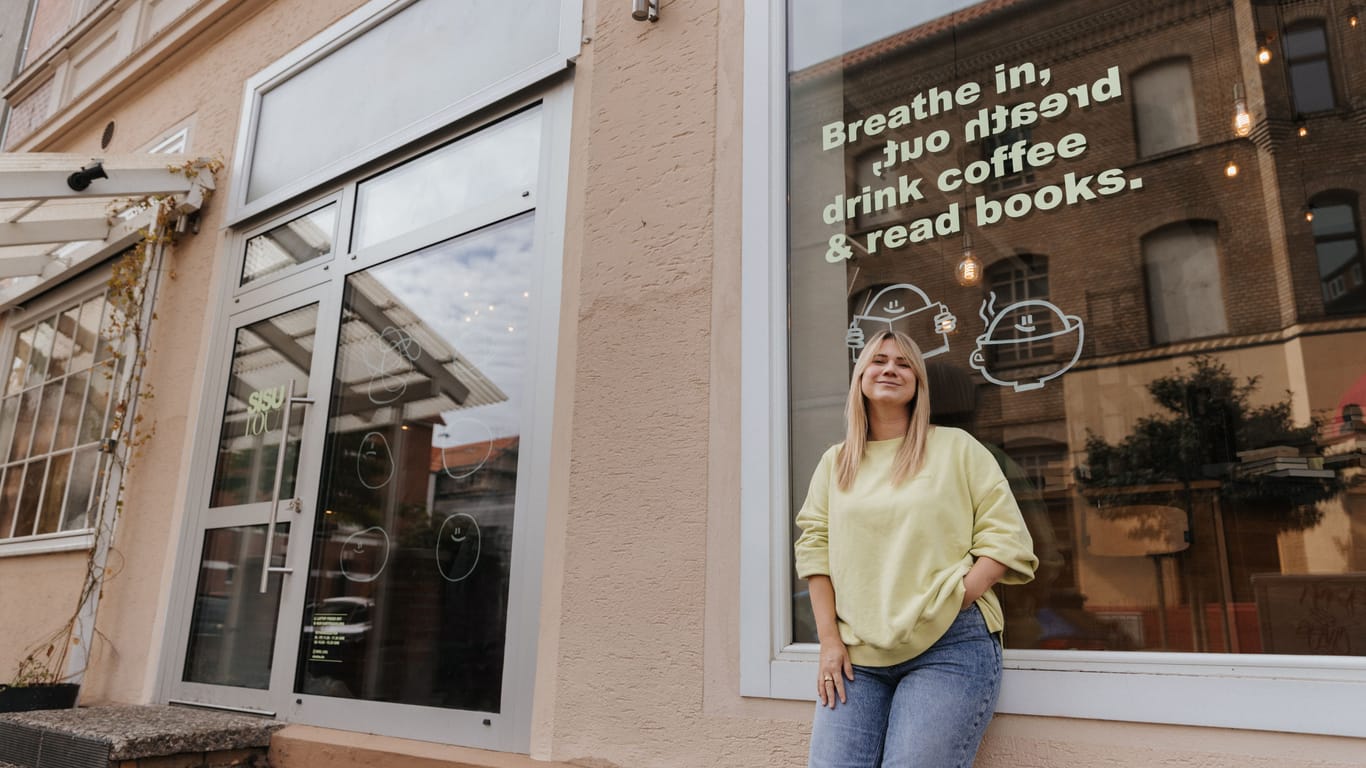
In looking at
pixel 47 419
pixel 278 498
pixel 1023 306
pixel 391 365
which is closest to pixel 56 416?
pixel 47 419

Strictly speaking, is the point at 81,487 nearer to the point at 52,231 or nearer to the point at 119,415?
the point at 119,415

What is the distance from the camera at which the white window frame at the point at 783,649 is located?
7.92 ft

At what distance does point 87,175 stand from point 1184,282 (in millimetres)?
5989

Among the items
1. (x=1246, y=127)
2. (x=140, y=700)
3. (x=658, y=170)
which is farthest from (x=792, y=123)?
(x=140, y=700)

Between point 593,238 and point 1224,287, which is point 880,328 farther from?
point 593,238

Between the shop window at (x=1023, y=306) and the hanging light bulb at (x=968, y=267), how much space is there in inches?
2.1

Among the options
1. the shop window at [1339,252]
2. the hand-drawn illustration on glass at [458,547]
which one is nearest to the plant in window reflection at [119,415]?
the hand-drawn illustration on glass at [458,547]

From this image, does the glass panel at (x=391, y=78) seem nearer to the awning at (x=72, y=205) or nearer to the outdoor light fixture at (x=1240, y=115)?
the awning at (x=72, y=205)

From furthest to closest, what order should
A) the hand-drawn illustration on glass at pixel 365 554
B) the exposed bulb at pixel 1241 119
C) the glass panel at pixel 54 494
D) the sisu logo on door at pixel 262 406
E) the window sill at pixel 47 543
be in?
A: the glass panel at pixel 54 494 → the window sill at pixel 47 543 → the sisu logo on door at pixel 262 406 → the hand-drawn illustration on glass at pixel 365 554 → the exposed bulb at pixel 1241 119

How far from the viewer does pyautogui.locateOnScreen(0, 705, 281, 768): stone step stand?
4.10m

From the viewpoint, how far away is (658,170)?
13.4 feet

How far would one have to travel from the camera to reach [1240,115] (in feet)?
9.63

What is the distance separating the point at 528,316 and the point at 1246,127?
2.87 meters

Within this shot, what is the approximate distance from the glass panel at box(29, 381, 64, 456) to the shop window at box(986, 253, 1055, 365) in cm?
722
